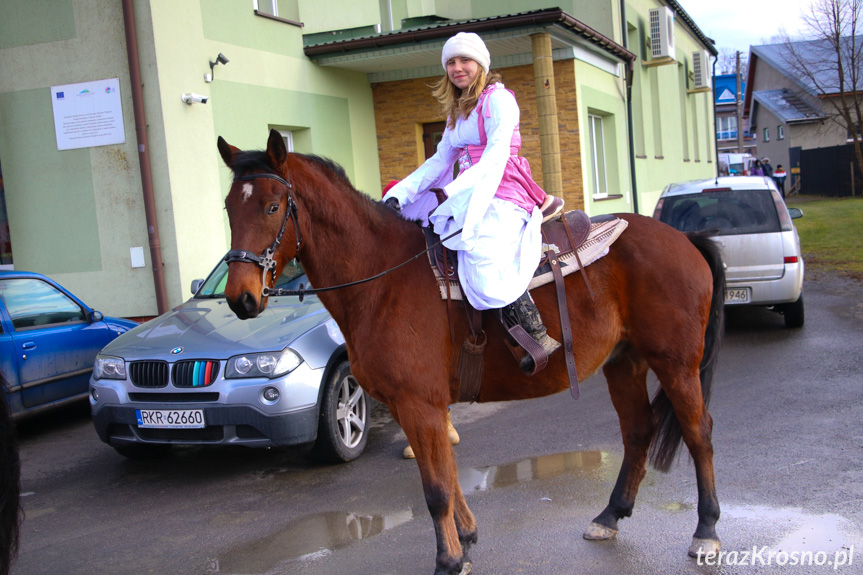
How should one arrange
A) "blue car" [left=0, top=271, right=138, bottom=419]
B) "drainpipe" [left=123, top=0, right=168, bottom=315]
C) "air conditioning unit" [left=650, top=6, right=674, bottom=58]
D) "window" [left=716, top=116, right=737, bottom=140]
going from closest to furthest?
"blue car" [left=0, top=271, right=138, bottom=419] < "drainpipe" [left=123, top=0, right=168, bottom=315] < "air conditioning unit" [left=650, top=6, right=674, bottom=58] < "window" [left=716, top=116, right=737, bottom=140]

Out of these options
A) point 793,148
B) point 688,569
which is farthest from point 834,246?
point 793,148

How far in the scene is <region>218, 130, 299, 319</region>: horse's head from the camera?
10.7 feet

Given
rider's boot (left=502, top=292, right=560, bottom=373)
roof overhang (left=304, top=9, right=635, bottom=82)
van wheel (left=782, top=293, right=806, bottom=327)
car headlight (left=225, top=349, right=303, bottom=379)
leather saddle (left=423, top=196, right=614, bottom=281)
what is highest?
roof overhang (left=304, top=9, right=635, bottom=82)

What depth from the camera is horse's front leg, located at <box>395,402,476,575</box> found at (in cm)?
358

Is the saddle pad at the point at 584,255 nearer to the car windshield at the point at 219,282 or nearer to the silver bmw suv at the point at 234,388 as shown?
the silver bmw suv at the point at 234,388

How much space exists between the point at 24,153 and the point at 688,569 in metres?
11.1

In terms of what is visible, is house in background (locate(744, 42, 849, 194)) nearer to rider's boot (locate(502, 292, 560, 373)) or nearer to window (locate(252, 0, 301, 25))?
window (locate(252, 0, 301, 25))

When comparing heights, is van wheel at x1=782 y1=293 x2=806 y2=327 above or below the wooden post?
below

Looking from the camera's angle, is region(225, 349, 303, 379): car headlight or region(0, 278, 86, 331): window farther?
region(0, 278, 86, 331): window

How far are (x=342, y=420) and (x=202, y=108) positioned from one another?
22.7ft

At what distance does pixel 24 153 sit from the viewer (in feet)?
36.4

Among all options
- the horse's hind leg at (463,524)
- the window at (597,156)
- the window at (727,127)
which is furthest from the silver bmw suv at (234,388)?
the window at (727,127)

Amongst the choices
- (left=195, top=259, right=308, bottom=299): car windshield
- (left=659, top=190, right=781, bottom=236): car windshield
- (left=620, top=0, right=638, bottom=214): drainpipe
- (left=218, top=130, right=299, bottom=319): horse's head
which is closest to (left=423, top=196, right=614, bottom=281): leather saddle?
(left=218, top=130, right=299, bottom=319): horse's head

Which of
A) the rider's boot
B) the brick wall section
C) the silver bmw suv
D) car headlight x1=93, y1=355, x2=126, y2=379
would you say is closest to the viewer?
the rider's boot
